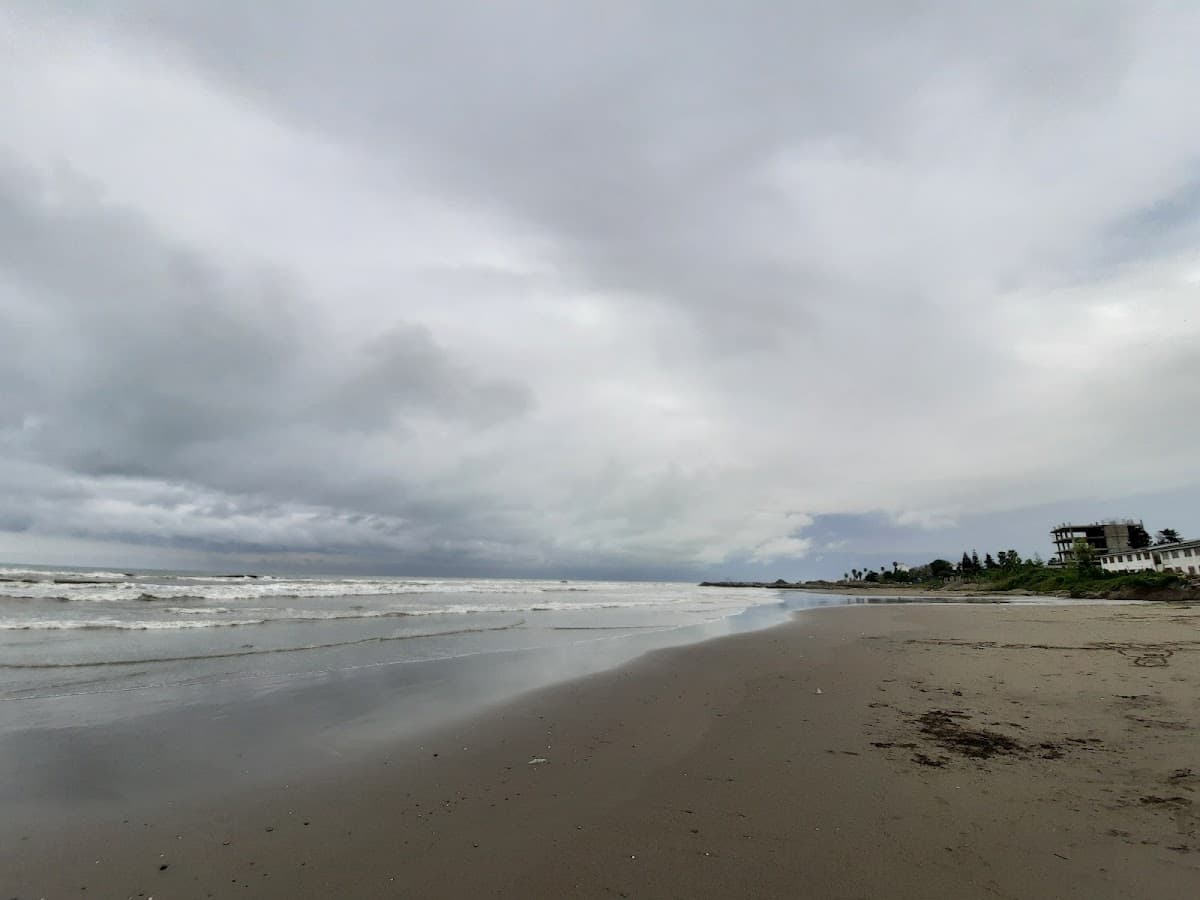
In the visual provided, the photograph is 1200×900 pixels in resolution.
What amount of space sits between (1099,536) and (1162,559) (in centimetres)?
4818

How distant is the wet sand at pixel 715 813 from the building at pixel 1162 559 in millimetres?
81969

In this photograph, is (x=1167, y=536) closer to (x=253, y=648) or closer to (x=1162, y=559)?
(x=1162, y=559)

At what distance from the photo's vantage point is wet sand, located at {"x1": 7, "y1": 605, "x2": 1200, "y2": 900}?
4.40m

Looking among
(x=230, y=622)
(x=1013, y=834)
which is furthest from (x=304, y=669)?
(x=1013, y=834)

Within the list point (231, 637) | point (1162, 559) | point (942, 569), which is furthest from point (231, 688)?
point (942, 569)

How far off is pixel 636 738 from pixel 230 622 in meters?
20.5

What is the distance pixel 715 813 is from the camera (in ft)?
18.3

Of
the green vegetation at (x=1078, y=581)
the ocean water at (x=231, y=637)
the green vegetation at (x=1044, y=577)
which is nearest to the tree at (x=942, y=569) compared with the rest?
the green vegetation at (x=1044, y=577)

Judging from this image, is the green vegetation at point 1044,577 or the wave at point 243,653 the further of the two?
the green vegetation at point 1044,577

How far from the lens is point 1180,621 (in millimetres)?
22000

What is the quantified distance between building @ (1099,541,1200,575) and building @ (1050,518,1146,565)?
2493 cm

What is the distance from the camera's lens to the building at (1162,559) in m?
72.2

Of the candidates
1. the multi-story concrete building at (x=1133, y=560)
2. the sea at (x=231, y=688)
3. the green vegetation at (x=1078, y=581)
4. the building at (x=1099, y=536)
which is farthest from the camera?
the building at (x=1099, y=536)

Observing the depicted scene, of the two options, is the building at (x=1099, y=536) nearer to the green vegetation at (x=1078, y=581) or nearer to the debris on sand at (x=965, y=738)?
the green vegetation at (x=1078, y=581)
